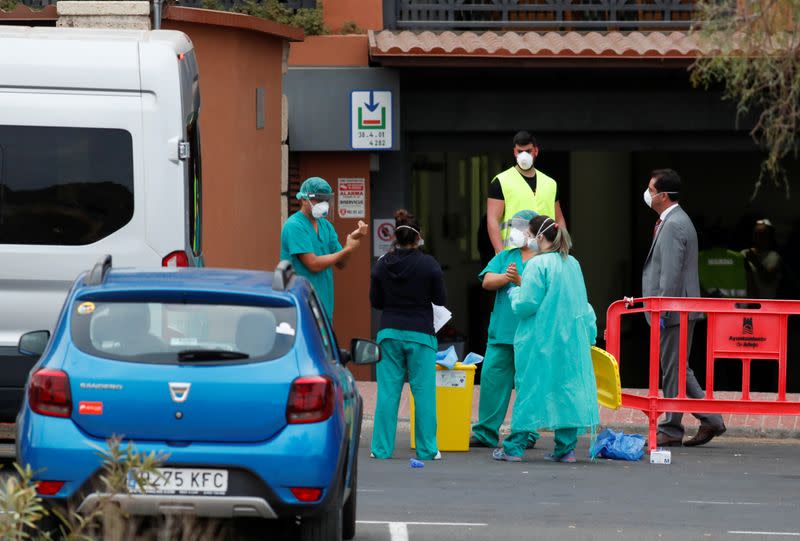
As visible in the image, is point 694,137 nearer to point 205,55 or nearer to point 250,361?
point 205,55

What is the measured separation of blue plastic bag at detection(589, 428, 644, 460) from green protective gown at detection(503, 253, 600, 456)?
1.38ft

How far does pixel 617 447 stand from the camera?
467 inches

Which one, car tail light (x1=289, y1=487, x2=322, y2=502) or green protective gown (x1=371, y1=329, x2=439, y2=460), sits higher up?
car tail light (x1=289, y1=487, x2=322, y2=502)

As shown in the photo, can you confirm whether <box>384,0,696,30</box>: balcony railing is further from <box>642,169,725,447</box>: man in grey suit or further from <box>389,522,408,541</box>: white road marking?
<box>389,522,408,541</box>: white road marking

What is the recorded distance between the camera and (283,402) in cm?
696

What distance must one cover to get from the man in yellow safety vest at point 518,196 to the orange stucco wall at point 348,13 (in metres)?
4.62

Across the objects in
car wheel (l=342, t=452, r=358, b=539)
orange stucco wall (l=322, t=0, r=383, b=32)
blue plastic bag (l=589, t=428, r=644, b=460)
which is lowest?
blue plastic bag (l=589, t=428, r=644, b=460)

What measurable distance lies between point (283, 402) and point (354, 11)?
34.8 feet

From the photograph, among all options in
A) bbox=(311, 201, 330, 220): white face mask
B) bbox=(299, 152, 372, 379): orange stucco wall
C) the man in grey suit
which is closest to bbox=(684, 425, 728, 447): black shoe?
the man in grey suit

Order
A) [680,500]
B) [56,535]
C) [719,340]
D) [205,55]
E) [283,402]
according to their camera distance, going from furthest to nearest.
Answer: [205,55] → [719,340] → [680,500] → [56,535] → [283,402]

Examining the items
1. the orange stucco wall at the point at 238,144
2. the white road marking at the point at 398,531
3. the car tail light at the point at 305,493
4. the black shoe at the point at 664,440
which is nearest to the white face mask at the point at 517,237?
the black shoe at the point at 664,440

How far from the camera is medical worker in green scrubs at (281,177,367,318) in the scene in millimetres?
12070

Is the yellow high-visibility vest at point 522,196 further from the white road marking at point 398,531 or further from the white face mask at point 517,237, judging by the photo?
the white road marking at point 398,531

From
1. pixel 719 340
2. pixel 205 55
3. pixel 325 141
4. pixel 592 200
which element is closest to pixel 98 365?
pixel 719 340
